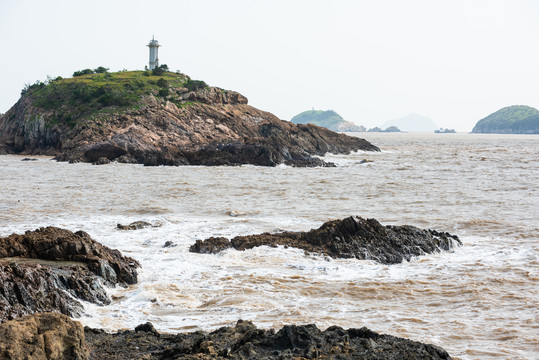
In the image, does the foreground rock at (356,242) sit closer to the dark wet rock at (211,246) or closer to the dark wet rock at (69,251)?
the dark wet rock at (211,246)

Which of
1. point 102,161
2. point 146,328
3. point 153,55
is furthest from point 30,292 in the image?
point 153,55

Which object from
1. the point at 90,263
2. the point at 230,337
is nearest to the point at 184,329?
the point at 230,337

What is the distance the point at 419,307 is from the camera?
10766 millimetres

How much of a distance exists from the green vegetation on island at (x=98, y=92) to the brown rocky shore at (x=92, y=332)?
5300 cm

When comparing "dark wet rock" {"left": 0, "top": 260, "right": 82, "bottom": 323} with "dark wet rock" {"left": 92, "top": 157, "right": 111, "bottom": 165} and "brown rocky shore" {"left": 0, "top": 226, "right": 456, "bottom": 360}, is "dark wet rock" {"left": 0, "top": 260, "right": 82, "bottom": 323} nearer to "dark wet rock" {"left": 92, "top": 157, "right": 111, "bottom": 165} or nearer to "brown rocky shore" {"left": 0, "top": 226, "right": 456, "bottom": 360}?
"brown rocky shore" {"left": 0, "top": 226, "right": 456, "bottom": 360}

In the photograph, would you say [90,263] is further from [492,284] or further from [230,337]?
[492,284]

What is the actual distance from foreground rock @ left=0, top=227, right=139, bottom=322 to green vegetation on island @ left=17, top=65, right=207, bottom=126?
52.7 meters

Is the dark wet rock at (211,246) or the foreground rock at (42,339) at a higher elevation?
the foreground rock at (42,339)

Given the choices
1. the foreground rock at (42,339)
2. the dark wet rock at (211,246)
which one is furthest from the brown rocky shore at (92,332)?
the dark wet rock at (211,246)

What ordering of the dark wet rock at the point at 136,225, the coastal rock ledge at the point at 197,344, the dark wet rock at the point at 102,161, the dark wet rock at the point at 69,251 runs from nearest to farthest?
the coastal rock ledge at the point at 197,344 < the dark wet rock at the point at 69,251 < the dark wet rock at the point at 136,225 < the dark wet rock at the point at 102,161

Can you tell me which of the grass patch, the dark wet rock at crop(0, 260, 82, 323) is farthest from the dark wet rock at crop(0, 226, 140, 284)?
the grass patch

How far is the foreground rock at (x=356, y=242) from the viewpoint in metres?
14.5

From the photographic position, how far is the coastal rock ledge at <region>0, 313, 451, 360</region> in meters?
5.94

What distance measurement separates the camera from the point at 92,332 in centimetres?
812
